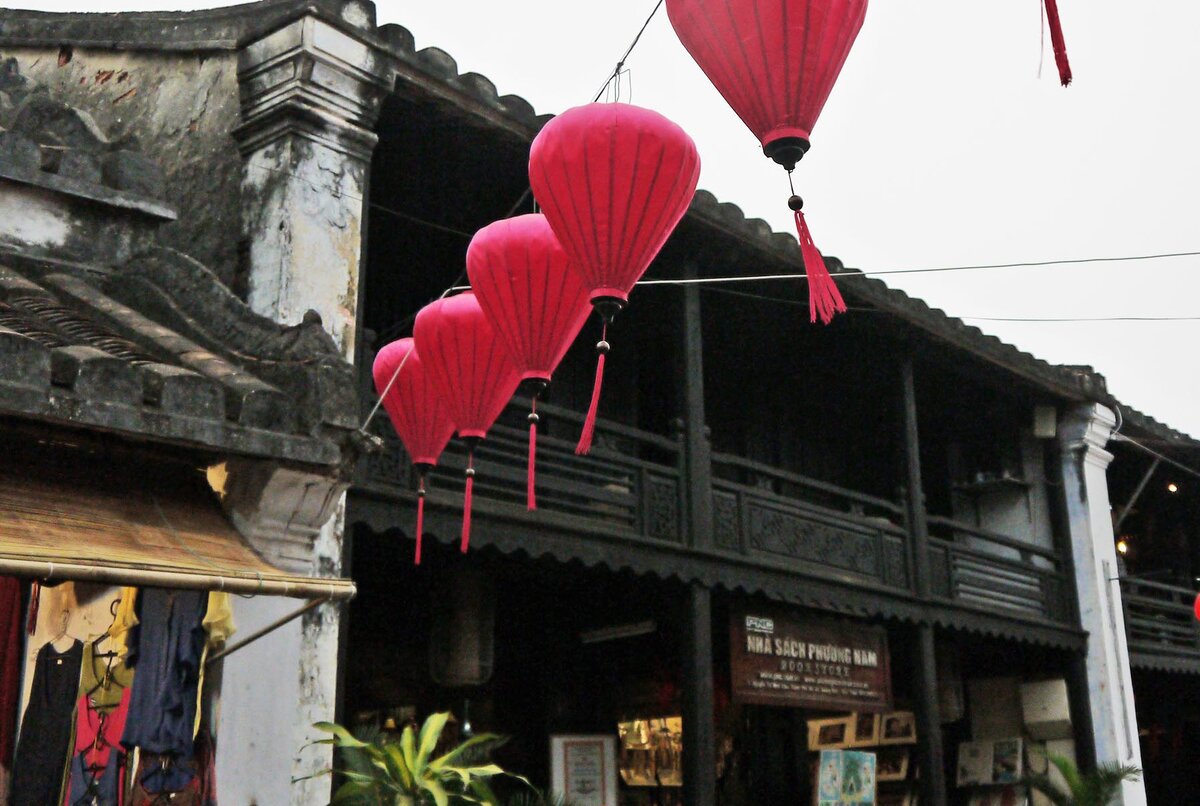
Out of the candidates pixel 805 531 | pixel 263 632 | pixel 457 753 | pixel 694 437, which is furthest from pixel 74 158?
pixel 805 531

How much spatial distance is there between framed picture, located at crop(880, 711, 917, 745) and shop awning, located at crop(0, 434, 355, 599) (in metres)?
10.4

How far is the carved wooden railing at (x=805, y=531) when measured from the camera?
10641 millimetres

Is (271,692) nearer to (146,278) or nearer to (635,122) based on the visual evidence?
(146,278)

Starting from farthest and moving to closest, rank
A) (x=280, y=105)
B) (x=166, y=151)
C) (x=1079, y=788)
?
(x=1079, y=788), (x=166, y=151), (x=280, y=105)

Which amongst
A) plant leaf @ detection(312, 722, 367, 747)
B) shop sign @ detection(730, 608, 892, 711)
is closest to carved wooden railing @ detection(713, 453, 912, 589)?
shop sign @ detection(730, 608, 892, 711)

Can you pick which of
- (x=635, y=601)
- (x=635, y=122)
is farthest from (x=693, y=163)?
(x=635, y=601)

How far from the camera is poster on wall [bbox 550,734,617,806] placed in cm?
1067

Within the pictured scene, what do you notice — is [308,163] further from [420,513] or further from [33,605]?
[33,605]

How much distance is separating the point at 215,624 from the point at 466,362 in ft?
6.32

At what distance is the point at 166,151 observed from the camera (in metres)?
8.91

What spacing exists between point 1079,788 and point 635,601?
4.81 meters

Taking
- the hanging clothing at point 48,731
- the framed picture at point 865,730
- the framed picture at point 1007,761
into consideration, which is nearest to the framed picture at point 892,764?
the framed picture at point 865,730

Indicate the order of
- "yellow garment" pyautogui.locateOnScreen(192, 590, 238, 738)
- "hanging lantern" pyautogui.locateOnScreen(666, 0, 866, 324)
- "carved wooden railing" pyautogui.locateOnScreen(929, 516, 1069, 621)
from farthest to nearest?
"carved wooden railing" pyautogui.locateOnScreen(929, 516, 1069, 621)
"yellow garment" pyautogui.locateOnScreen(192, 590, 238, 738)
"hanging lantern" pyautogui.locateOnScreen(666, 0, 866, 324)

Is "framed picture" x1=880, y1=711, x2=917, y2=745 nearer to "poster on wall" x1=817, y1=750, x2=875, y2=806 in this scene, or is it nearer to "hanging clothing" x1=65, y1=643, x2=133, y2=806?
"poster on wall" x1=817, y1=750, x2=875, y2=806
